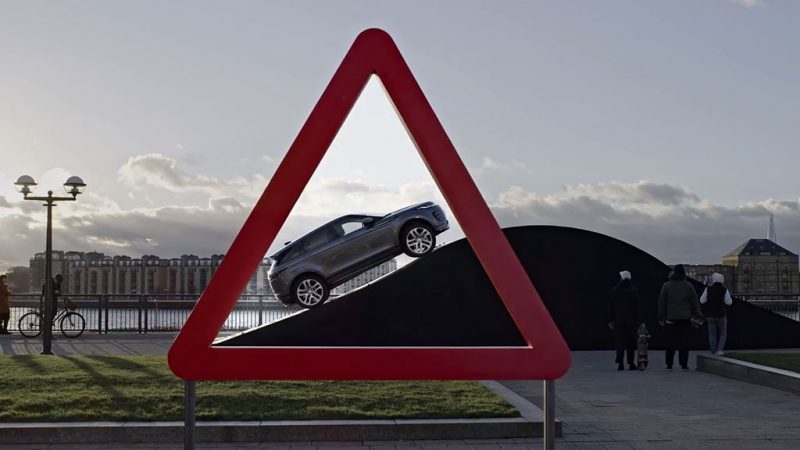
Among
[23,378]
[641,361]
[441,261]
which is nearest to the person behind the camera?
[23,378]

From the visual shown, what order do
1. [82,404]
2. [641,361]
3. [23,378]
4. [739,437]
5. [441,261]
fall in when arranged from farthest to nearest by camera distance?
1. [441,261]
2. [641,361]
3. [23,378]
4. [82,404]
5. [739,437]

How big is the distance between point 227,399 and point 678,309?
9.23m

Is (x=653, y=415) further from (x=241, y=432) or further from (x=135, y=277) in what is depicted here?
(x=135, y=277)

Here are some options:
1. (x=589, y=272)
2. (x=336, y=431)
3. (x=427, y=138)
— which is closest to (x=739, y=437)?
(x=336, y=431)

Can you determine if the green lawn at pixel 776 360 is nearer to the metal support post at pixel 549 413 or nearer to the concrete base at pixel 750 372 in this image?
the concrete base at pixel 750 372

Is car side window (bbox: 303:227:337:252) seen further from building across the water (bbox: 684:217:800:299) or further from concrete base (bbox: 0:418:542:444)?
building across the water (bbox: 684:217:800:299)

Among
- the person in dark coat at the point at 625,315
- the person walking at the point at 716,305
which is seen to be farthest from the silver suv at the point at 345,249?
the person walking at the point at 716,305

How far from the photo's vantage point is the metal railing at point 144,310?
83.7 ft

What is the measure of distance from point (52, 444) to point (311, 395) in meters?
3.14

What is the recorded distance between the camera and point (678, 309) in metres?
15.5

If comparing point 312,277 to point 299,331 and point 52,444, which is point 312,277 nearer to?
point 52,444

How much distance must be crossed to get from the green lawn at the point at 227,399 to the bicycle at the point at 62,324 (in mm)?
11557

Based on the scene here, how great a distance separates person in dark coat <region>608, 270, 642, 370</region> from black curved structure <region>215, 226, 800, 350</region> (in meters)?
2.50

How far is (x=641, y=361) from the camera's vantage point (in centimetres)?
1557
